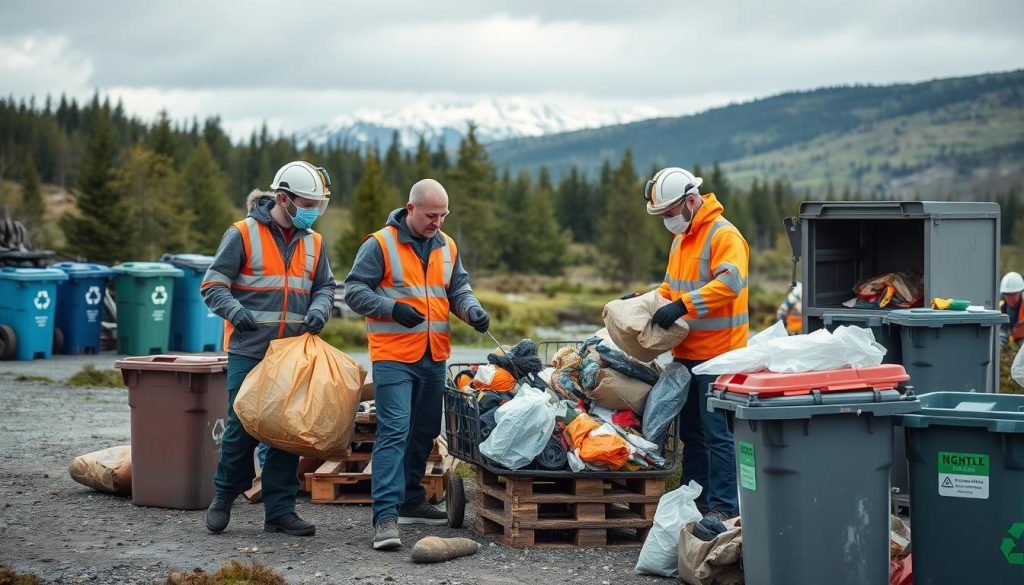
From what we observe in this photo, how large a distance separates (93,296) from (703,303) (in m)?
14.1

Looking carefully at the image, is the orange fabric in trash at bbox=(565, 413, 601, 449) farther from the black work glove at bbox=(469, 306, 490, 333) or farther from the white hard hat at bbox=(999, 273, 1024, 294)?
the white hard hat at bbox=(999, 273, 1024, 294)

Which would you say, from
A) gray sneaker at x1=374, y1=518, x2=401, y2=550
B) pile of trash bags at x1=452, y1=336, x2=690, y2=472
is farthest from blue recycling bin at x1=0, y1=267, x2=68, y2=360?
gray sneaker at x1=374, y1=518, x2=401, y2=550

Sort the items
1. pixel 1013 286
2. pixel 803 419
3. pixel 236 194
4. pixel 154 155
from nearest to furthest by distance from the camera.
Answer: pixel 803 419
pixel 1013 286
pixel 154 155
pixel 236 194

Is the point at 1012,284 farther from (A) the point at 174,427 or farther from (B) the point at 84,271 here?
(B) the point at 84,271

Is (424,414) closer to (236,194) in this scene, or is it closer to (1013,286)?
(1013,286)

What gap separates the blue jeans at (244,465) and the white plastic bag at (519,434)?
131 cm

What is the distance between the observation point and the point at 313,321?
7.16 meters

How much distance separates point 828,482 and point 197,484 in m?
4.25

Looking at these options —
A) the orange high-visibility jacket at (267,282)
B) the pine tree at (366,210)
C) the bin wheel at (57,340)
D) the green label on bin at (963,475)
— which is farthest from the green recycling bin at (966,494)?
the pine tree at (366,210)

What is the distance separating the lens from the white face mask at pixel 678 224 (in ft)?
24.1

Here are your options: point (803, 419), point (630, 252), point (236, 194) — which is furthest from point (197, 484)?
point (236, 194)

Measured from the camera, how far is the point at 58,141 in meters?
117

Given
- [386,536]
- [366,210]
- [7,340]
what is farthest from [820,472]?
[366,210]

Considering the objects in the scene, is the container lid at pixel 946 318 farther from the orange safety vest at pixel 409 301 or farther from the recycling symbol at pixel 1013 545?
the orange safety vest at pixel 409 301
